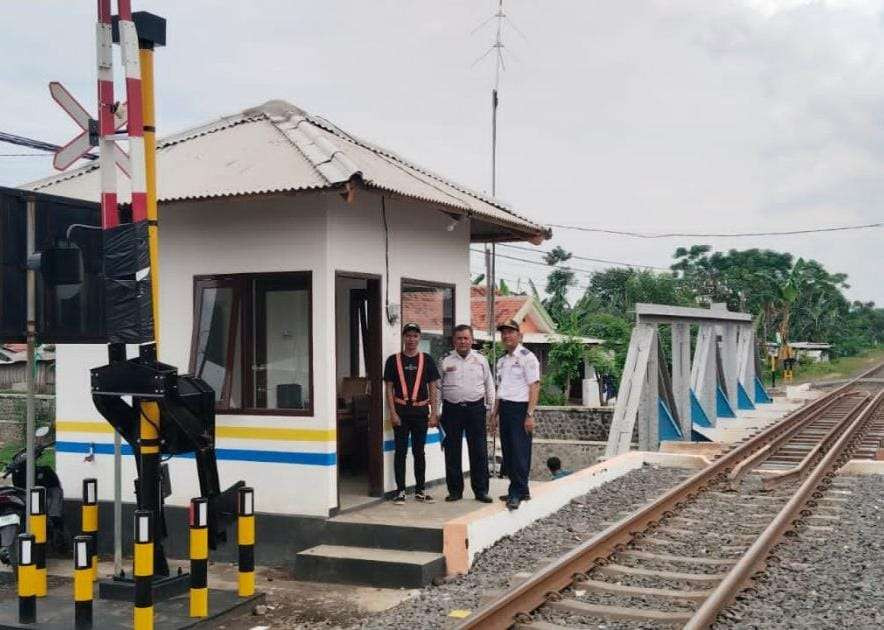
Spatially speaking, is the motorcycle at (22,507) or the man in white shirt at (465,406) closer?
the motorcycle at (22,507)

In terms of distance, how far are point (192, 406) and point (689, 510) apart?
589 cm

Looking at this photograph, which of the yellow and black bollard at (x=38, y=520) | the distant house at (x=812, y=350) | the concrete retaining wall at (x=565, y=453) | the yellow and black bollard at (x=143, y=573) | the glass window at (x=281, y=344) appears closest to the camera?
the yellow and black bollard at (x=143, y=573)

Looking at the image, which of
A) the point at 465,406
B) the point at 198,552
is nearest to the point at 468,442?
the point at 465,406

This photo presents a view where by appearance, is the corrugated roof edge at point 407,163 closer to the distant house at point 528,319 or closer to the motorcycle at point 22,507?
the motorcycle at point 22,507

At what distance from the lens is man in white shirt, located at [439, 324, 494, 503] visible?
9.13m

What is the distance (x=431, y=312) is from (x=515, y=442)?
6.48 feet

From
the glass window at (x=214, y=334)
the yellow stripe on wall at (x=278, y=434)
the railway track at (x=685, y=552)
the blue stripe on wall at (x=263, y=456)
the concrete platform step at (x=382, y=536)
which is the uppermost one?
the glass window at (x=214, y=334)

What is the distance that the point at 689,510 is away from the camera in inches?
407

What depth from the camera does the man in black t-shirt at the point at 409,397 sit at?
353 inches

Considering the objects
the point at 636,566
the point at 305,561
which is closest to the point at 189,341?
the point at 305,561

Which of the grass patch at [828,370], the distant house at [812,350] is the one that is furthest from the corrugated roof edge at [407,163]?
the distant house at [812,350]

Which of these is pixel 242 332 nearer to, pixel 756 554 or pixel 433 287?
pixel 433 287

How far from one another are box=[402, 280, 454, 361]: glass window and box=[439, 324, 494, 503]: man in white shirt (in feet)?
2.72

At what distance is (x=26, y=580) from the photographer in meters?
6.25
